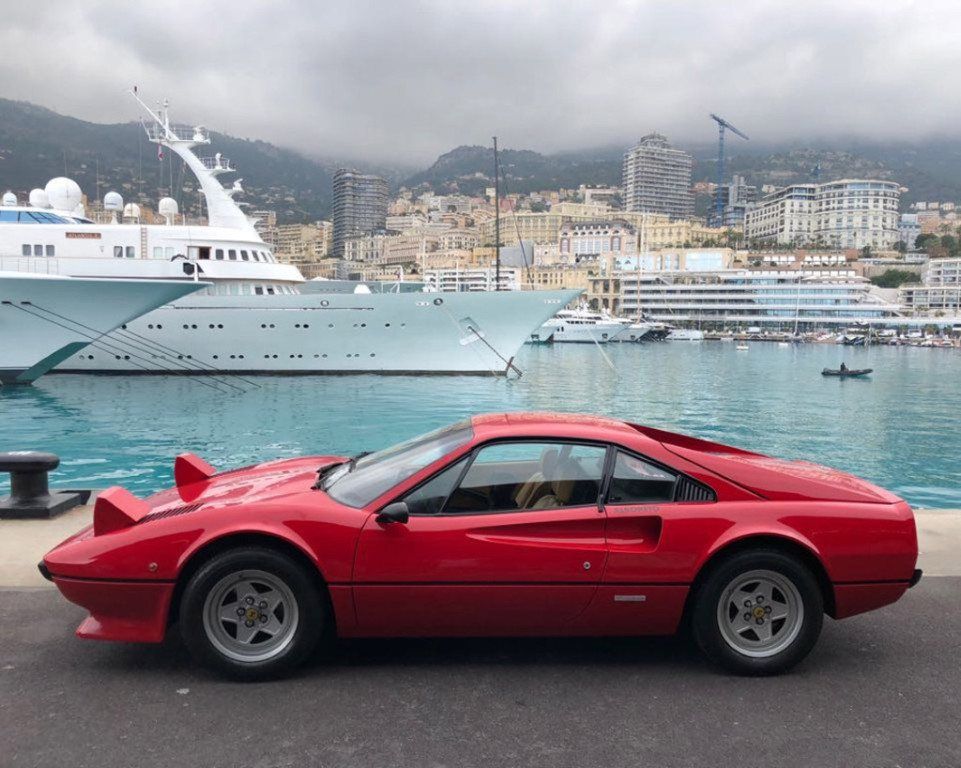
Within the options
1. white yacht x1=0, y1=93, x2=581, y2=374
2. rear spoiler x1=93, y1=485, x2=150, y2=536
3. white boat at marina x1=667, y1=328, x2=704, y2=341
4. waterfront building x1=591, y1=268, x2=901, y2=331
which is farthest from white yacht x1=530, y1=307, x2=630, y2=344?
Result: rear spoiler x1=93, y1=485, x2=150, y2=536

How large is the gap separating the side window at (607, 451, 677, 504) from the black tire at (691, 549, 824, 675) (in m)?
0.42

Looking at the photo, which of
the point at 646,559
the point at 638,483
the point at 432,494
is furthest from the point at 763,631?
the point at 432,494

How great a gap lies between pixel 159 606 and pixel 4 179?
126 meters

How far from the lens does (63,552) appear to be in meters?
3.43

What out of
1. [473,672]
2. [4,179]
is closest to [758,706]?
[473,672]

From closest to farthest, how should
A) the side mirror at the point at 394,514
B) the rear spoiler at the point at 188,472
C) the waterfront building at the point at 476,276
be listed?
the side mirror at the point at 394,514
the rear spoiler at the point at 188,472
the waterfront building at the point at 476,276

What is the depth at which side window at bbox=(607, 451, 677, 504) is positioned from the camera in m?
3.59

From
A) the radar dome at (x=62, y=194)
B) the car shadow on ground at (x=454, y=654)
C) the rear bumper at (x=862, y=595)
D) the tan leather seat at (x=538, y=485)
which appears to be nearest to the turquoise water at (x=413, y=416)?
the radar dome at (x=62, y=194)

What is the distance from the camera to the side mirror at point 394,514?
3.31 meters

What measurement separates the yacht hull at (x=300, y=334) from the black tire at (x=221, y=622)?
30260mm

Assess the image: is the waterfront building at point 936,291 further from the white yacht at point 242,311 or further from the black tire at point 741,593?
the black tire at point 741,593

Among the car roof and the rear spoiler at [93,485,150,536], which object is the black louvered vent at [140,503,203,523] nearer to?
the rear spoiler at [93,485,150,536]

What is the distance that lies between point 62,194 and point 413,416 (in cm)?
2363

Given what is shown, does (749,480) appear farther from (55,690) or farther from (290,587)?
(55,690)
